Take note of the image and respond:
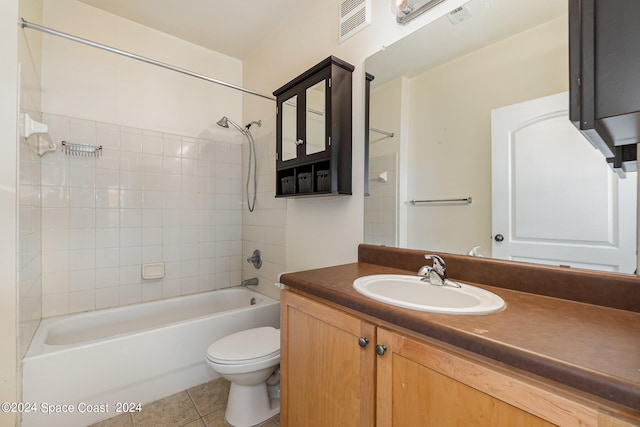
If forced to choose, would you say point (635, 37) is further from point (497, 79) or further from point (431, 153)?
point (431, 153)

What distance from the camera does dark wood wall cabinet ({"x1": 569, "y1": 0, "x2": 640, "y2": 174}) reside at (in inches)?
19.6

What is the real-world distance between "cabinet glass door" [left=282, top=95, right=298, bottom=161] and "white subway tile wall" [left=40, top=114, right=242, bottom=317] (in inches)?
40.7

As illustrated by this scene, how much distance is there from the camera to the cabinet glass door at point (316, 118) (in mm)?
1537

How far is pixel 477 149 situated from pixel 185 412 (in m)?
2.07

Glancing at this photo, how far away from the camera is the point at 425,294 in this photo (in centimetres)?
108

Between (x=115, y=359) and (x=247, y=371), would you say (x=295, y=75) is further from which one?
(x=115, y=359)

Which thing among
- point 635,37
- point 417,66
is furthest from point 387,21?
point 635,37

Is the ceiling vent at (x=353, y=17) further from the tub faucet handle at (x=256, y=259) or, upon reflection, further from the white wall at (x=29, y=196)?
the tub faucet handle at (x=256, y=259)

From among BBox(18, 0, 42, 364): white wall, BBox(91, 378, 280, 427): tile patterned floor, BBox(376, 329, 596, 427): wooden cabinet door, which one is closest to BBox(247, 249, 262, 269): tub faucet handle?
BBox(91, 378, 280, 427): tile patterned floor

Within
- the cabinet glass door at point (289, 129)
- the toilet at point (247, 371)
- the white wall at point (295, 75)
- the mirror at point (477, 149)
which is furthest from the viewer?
the cabinet glass door at point (289, 129)

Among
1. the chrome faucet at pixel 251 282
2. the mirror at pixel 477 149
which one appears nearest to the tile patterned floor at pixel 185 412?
the chrome faucet at pixel 251 282

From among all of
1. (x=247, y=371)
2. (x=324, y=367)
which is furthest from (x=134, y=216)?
(x=324, y=367)

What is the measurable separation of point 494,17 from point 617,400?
127 cm

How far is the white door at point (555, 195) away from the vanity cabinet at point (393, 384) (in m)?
0.57
